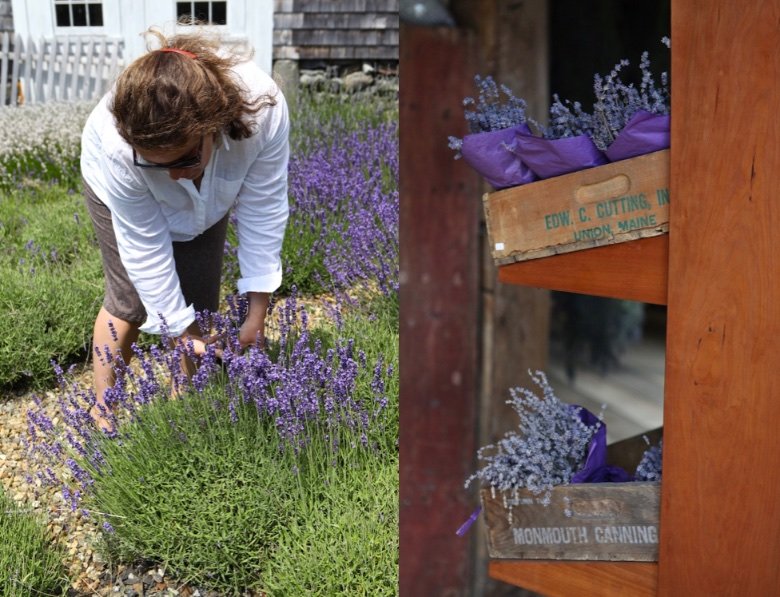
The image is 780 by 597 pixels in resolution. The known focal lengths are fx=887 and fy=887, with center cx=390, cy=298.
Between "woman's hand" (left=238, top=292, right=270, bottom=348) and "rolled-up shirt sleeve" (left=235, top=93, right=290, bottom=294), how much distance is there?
0.03m

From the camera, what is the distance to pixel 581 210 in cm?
142

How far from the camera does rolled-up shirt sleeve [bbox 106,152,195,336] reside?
258 centimetres

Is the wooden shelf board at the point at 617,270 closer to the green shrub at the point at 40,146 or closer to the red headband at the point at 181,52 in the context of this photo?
the red headband at the point at 181,52

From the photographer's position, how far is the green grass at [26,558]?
2.23 metres

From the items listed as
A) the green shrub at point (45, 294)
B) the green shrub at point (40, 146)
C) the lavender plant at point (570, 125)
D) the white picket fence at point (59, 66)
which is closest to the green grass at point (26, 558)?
the green shrub at point (45, 294)

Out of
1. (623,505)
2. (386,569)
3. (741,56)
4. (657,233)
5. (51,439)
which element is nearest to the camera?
(741,56)

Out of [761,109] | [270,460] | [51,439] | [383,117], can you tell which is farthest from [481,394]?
[383,117]

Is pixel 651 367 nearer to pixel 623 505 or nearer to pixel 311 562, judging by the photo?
pixel 623 505

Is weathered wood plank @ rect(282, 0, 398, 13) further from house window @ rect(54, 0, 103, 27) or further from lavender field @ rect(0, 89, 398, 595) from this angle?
lavender field @ rect(0, 89, 398, 595)

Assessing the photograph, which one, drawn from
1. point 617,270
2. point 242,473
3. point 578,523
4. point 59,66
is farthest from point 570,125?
point 59,66

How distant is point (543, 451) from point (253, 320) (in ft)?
4.29

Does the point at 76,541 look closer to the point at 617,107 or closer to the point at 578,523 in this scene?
the point at 578,523

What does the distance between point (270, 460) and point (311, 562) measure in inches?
13.4

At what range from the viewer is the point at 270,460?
7.80 ft
